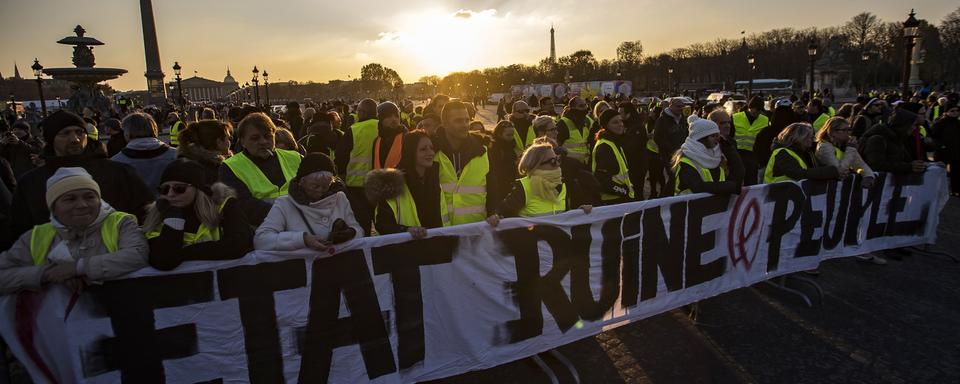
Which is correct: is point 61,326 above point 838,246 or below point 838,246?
above

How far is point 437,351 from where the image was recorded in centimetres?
350

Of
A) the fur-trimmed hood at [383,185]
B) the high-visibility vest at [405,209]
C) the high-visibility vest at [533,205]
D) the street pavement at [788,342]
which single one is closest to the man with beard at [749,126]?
the street pavement at [788,342]

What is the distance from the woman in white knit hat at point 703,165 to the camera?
178 inches

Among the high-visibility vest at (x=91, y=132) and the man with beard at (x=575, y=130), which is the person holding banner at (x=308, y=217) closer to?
the high-visibility vest at (x=91, y=132)

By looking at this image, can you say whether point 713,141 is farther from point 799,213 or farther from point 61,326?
point 61,326

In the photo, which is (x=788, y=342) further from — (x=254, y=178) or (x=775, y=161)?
(x=254, y=178)

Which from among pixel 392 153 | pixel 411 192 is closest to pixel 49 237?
pixel 411 192

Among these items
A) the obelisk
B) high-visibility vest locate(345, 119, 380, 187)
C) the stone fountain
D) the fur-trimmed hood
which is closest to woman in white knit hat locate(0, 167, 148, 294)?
the fur-trimmed hood

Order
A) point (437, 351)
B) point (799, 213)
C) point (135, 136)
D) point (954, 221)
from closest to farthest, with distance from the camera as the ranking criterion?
point (437, 351) < point (135, 136) < point (799, 213) < point (954, 221)

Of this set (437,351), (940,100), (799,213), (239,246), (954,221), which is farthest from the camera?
(940,100)

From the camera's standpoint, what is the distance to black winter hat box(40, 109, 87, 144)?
3486 mm

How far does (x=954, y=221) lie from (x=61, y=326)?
33.8ft

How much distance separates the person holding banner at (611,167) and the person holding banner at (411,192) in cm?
201

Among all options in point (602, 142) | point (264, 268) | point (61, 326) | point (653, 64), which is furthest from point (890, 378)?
point (653, 64)
